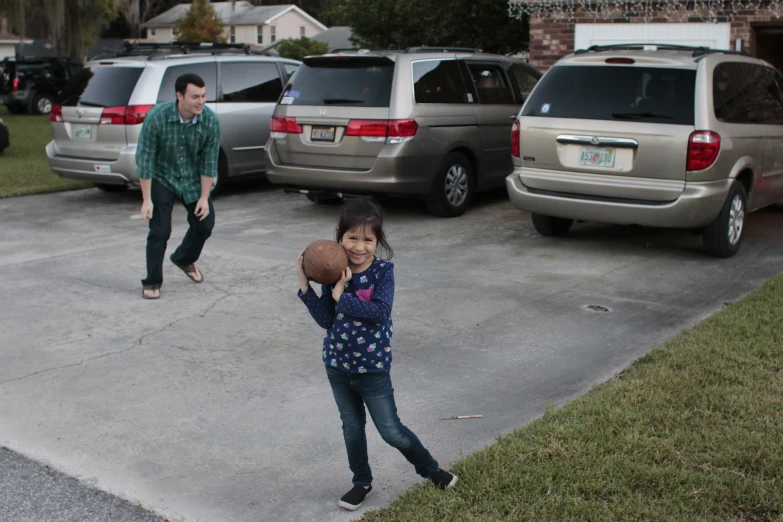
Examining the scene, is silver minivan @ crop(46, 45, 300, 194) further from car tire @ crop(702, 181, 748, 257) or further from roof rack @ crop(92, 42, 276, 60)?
car tire @ crop(702, 181, 748, 257)

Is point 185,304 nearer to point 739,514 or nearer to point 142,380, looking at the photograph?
point 142,380

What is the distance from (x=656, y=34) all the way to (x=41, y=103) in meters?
21.0

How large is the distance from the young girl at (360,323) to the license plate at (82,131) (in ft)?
27.0

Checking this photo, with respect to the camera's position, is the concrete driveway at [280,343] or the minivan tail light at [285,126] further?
the minivan tail light at [285,126]

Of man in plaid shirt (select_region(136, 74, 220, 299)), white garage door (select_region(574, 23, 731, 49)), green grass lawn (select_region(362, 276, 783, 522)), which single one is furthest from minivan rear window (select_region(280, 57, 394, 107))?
green grass lawn (select_region(362, 276, 783, 522))

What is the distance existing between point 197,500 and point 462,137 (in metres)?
6.86

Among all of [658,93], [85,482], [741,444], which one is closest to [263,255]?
[658,93]

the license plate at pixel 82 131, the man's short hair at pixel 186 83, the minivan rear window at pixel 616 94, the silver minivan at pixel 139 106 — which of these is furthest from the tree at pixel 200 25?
the man's short hair at pixel 186 83

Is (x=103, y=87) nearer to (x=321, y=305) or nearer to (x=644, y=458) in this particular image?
(x=321, y=305)

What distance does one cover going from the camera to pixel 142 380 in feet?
17.4

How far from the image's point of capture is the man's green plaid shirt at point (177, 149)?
273 inches

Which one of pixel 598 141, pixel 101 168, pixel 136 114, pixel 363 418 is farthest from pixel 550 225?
pixel 363 418

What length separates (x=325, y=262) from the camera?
3.41m

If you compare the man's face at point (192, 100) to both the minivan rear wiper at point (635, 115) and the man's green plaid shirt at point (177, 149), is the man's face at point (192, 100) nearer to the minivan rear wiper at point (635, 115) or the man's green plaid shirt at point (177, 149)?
the man's green plaid shirt at point (177, 149)
